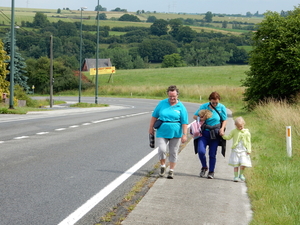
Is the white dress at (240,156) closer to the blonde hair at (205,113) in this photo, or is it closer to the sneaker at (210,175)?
the sneaker at (210,175)

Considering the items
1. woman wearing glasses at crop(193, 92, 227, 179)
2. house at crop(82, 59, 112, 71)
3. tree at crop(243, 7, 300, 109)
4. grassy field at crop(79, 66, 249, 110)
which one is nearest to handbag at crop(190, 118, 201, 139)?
woman wearing glasses at crop(193, 92, 227, 179)

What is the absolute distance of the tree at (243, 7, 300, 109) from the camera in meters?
28.9

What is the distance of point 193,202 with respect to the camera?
7.14 m

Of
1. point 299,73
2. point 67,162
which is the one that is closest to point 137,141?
point 67,162

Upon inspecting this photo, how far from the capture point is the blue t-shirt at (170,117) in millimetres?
9203

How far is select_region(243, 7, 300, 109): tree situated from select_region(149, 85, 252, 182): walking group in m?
19.9

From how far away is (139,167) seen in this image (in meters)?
10.6

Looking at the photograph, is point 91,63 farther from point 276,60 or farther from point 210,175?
point 210,175

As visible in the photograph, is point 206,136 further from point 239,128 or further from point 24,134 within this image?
point 24,134

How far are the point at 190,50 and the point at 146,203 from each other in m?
182

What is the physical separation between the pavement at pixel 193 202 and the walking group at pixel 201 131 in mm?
303

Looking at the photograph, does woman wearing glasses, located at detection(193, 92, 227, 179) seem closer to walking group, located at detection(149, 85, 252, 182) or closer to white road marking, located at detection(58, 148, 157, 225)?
walking group, located at detection(149, 85, 252, 182)

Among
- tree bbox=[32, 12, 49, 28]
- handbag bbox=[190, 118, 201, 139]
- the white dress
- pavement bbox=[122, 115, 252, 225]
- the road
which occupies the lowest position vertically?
the road

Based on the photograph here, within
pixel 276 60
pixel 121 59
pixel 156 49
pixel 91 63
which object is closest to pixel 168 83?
pixel 91 63
